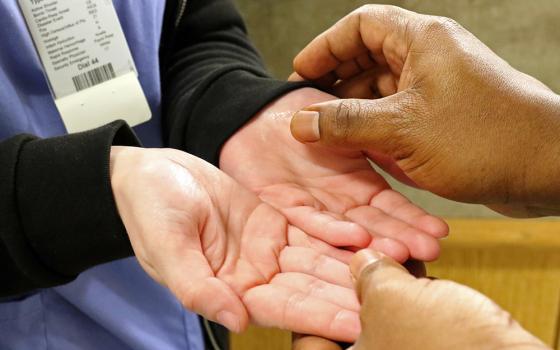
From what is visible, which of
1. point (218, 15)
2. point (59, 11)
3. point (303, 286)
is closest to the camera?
point (303, 286)

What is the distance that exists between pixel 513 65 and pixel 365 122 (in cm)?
67

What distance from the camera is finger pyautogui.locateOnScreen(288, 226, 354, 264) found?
0.50 m

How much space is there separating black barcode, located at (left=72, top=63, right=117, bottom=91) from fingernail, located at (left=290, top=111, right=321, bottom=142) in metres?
0.20

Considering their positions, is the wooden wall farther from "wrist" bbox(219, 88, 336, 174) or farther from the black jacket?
the black jacket

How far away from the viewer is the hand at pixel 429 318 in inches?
11.4

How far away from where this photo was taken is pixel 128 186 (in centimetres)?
46

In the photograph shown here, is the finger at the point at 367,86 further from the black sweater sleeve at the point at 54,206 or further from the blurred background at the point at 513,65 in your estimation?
the blurred background at the point at 513,65

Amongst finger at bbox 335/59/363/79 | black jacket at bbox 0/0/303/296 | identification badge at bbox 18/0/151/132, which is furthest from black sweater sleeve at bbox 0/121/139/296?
finger at bbox 335/59/363/79

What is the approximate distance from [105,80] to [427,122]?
0.33m

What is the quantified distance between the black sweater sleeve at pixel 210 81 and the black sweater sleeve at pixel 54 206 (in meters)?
0.17

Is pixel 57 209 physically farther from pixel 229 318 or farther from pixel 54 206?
pixel 229 318

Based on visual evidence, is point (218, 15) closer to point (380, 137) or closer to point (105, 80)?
point (105, 80)

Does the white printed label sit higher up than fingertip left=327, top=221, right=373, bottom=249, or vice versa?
the white printed label

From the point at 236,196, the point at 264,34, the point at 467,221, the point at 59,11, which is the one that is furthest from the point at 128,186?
the point at 467,221
